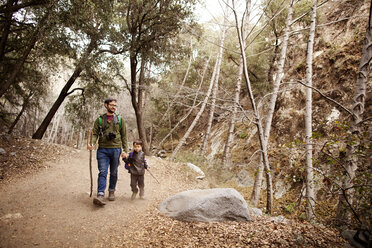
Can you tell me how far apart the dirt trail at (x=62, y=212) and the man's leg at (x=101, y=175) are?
0.21m

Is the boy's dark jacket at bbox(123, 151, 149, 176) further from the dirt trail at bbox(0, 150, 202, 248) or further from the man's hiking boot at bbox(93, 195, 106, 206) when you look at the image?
the man's hiking boot at bbox(93, 195, 106, 206)

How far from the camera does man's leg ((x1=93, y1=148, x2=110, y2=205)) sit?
153 inches

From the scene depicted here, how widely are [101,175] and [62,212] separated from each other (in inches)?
37.2

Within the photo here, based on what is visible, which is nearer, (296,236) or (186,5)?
(296,236)

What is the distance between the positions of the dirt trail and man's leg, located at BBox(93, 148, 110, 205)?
0.21 m

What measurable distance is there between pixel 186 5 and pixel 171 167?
727 cm

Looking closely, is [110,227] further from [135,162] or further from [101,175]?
[135,162]

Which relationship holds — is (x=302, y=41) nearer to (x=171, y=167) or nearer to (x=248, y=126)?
(x=248, y=126)

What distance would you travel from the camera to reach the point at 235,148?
1206 centimetres

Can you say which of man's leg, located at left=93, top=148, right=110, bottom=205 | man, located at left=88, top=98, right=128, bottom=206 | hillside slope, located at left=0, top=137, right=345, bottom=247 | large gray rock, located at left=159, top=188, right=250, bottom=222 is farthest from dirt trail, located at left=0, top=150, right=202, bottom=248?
large gray rock, located at left=159, top=188, right=250, bottom=222

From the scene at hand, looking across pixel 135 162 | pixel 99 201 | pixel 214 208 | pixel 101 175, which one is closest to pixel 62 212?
pixel 99 201

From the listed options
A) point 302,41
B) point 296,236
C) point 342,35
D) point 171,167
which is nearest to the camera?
point 296,236

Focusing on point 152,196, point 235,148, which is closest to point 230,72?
point 235,148

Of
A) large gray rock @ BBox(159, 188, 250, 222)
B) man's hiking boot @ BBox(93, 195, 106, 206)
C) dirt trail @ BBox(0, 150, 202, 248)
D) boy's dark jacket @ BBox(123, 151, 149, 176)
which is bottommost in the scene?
dirt trail @ BBox(0, 150, 202, 248)
